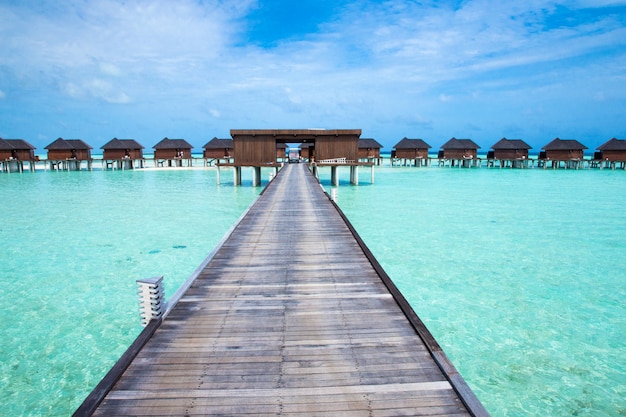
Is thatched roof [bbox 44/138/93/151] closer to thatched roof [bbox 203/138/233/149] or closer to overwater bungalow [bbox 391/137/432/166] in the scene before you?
thatched roof [bbox 203/138/233/149]

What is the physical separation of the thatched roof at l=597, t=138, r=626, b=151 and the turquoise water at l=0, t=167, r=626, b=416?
46.2 meters

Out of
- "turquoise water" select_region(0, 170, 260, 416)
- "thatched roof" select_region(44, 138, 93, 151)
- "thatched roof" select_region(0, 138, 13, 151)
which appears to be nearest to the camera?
"turquoise water" select_region(0, 170, 260, 416)

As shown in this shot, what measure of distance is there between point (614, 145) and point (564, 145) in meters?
6.49

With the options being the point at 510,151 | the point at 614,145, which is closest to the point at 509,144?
the point at 510,151

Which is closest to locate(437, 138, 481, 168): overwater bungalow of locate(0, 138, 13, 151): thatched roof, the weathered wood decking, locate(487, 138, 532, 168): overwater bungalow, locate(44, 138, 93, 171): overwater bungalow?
locate(487, 138, 532, 168): overwater bungalow

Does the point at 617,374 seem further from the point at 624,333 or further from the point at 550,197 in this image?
the point at 550,197

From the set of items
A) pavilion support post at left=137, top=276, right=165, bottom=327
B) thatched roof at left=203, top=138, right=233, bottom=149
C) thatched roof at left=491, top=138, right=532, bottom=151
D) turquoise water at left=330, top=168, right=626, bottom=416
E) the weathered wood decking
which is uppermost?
thatched roof at left=203, top=138, right=233, bottom=149

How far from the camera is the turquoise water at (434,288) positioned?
6.14 meters

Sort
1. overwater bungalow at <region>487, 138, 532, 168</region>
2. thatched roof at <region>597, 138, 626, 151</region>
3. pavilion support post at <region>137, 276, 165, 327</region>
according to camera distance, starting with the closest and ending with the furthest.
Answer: pavilion support post at <region>137, 276, 165, 327</region>
thatched roof at <region>597, 138, 626, 151</region>
overwater bungalow at <region>487, 138, 532, 168</region>

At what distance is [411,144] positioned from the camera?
68750mm

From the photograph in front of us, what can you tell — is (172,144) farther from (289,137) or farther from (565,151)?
(565,151)

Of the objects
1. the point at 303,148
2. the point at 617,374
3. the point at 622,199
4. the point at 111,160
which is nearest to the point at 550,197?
the point at 622,199

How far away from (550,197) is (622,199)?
14.9 feet

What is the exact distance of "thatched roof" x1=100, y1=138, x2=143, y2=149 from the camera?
5953 cm
